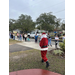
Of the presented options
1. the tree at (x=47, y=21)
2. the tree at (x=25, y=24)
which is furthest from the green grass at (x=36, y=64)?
the tree at (x=25, y=24)

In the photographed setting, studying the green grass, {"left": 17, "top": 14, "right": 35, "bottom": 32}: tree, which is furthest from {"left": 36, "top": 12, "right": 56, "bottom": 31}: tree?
the green grass

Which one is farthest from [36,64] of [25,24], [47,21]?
[25,24]

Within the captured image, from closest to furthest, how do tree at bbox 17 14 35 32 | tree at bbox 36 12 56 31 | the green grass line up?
the green grass → tree at bbox 36 12 56 31 → tree at bbox 17 14 35 32

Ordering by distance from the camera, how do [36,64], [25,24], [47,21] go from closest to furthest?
[36,64] → [47,21] → [25,24]

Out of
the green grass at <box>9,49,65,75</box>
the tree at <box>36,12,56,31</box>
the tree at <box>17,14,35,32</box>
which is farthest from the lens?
the tree at <box>17,14,35,32</box>

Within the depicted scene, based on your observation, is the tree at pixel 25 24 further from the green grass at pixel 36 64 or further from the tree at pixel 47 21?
the green grass at pixel 36 64

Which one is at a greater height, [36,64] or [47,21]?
[47,21]

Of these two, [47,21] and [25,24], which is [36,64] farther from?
[25,24]

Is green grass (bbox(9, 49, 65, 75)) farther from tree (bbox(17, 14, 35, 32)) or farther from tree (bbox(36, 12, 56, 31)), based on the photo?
tree (bbox(17, 14, 35, 32))
